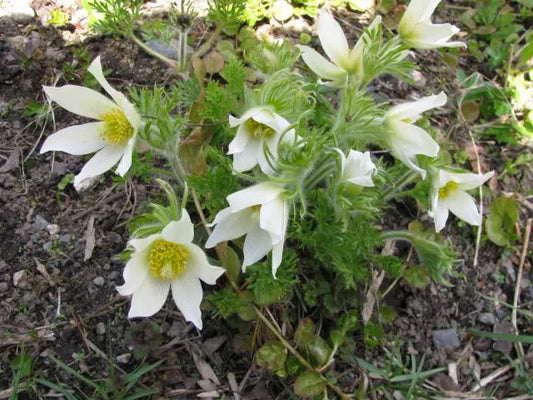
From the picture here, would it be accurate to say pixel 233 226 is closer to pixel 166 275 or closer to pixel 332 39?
pixel 166 275

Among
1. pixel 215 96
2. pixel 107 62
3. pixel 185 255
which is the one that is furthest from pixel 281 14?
A: pixel 185 255

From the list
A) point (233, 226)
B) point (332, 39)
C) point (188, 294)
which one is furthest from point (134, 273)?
point (332, 39)

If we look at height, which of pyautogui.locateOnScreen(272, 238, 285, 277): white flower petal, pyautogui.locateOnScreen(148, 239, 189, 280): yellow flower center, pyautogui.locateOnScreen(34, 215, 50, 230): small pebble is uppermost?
pyautogui.locateOnScreen(272, 238, 285, 277): white flower petal

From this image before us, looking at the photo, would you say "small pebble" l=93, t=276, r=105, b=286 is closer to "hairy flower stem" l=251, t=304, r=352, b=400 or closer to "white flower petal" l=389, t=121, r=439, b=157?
"hairy flower stem" l=251, t=304, r=352, b=400

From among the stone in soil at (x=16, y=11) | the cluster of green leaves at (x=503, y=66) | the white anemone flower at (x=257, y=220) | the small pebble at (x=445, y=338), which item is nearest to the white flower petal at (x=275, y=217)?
the white anemone flower at (x=257, y=220)

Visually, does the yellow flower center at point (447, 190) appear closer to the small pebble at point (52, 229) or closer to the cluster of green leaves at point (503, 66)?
the cluster of green leaves at point (503, 66)

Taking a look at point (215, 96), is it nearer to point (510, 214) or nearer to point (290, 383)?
point (290, 383)

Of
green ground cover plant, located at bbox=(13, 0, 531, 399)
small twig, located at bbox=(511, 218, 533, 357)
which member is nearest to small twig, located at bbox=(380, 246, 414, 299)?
green ground cover plant, located at bbox=(13, 0, 531, 399)
